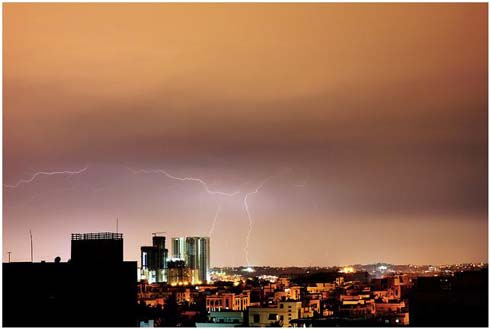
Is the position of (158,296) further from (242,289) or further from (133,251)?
(133,251)

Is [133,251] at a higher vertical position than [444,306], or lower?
higher

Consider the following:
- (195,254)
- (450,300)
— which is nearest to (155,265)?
(195,254)

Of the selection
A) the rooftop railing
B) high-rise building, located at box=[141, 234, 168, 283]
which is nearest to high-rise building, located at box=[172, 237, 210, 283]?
high-rise building, located at box=[141, 234, 168, 283]

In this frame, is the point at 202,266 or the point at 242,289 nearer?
the point at 242,289

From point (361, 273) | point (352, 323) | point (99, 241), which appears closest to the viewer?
point (352, 323)

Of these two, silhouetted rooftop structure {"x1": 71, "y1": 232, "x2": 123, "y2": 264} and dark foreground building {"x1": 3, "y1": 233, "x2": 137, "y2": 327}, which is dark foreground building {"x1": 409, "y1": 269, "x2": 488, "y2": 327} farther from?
silhouetted rooftop structure {"x1": 71, "y1": 232, "x2": 123, "y2": 264}

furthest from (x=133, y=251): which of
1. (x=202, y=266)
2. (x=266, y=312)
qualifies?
(x=202, y=266)

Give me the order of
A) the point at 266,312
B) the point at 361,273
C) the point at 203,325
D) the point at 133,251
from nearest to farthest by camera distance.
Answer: the point at 133,251 < the point at 203,325 < the point at 266,312 < the point at 361,273
